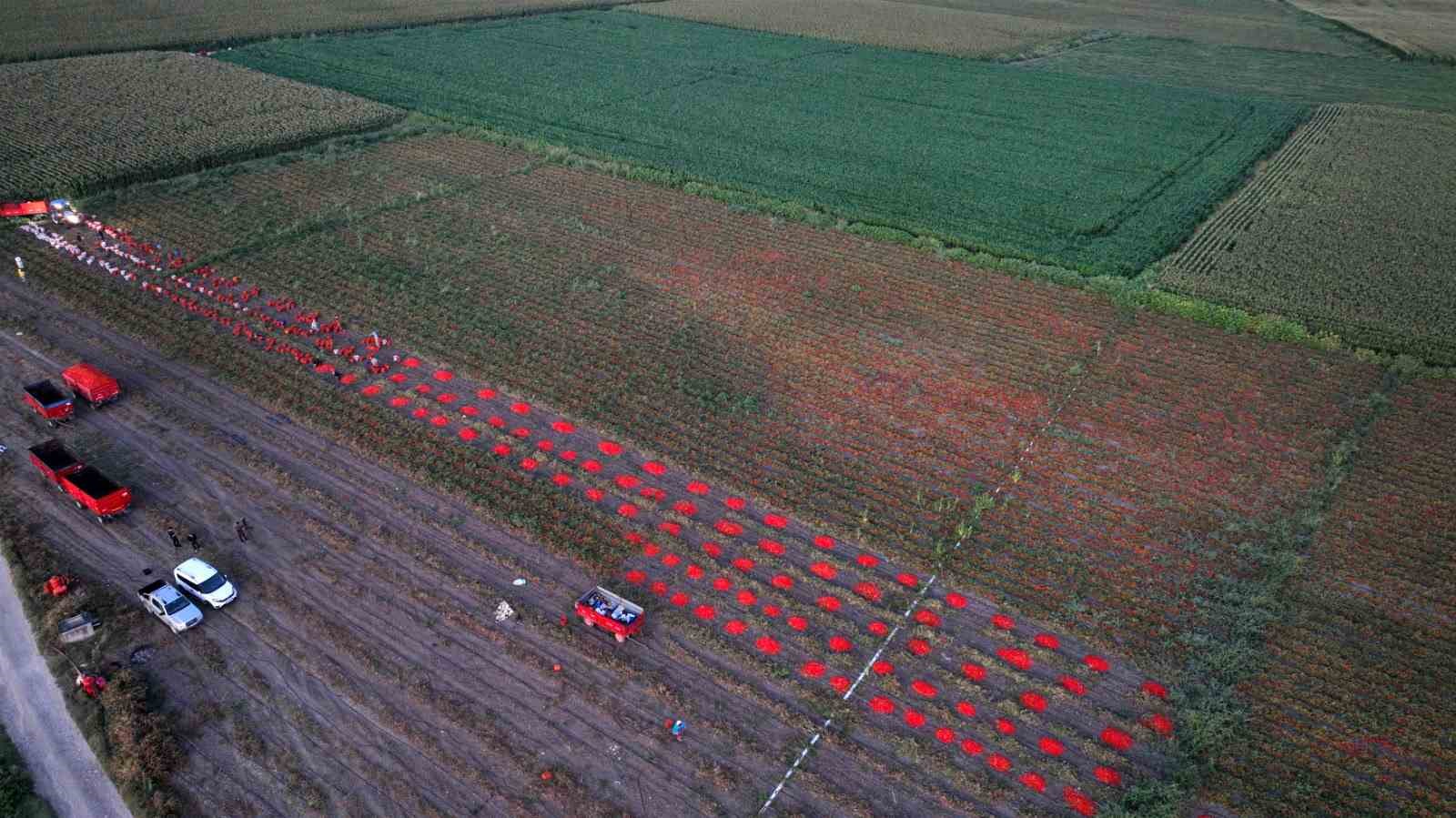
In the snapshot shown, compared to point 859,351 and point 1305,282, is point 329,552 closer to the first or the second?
point 859,351

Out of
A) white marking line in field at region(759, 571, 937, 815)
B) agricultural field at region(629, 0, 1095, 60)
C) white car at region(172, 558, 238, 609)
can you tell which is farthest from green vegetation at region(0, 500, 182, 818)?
agricultural field at region(629, 0, 1095, 60)

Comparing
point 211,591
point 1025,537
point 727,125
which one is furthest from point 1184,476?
point 727,125

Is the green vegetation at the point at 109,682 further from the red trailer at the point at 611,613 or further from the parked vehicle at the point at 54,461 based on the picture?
the red trailer at the point at 611,613

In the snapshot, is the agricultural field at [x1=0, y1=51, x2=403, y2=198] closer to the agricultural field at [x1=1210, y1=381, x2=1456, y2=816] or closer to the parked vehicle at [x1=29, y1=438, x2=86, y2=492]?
the parked vehicle at [x1=29, y1=438, x2=86, y2=492]

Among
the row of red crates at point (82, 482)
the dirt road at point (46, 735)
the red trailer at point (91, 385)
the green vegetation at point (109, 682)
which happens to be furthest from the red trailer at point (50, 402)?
the dirt road at point (46, 735)

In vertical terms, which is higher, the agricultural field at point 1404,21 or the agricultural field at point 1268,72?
the agricultural field at point 1404,21

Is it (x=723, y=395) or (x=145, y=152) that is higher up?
(x=145, y=152)
